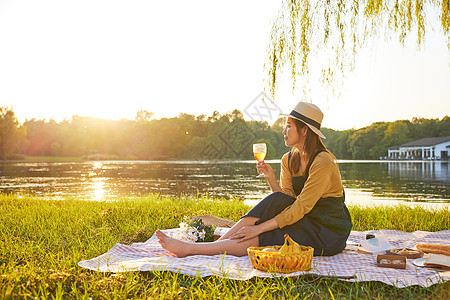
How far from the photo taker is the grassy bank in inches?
102

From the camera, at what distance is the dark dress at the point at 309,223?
336 centimetres

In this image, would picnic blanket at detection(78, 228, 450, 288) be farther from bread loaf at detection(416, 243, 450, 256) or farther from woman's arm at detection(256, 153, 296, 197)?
woman's arm at detection(256, 153, 296, 197)

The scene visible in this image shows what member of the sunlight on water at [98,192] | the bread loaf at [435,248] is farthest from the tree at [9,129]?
the bread loaf at [435,248]

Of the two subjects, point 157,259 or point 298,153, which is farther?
point 298,153

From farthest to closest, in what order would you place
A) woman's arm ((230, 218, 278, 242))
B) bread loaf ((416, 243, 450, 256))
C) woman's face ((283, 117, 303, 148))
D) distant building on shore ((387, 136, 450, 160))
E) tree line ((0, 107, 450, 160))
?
tree line ((0, 107, 450, 160)) → distant building on shore ((387, 136, 450, 160)) → woman's face ((283, 117, 303, 148)) → woman's arm ((230, 218, 278, 242)) → bread loaf ((416, 243, 450, 256))

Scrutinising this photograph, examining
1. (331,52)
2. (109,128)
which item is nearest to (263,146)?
(331,52)

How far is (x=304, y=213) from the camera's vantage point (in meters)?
3.29

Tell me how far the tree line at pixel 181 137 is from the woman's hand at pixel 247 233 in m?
52.6

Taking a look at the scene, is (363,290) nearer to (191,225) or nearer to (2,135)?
(191,225)

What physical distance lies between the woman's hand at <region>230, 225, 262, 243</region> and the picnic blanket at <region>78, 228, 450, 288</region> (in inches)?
6.4

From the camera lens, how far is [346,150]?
67312 mm

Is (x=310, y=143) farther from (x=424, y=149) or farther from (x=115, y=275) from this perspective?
(x=424, y=149)

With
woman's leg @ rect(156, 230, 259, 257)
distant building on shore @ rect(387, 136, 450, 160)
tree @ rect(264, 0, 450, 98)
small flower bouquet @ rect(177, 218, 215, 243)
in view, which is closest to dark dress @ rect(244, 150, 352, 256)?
woman's leg @ rect(156, 230, 259, 257)

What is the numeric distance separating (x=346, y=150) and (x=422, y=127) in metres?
12.2
